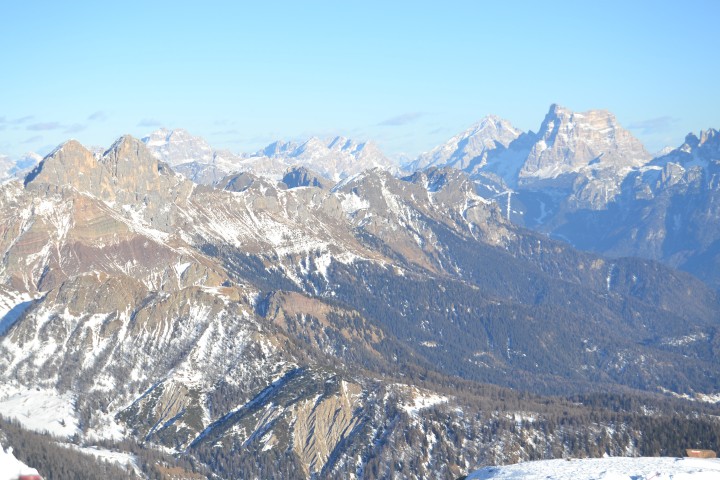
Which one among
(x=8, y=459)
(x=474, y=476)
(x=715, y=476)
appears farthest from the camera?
(x=474, y=476)

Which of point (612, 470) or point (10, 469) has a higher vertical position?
point (10, 469)

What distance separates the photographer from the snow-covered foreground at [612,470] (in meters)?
166

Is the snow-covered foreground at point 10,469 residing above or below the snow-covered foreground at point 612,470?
above

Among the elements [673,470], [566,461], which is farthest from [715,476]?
[566,461]

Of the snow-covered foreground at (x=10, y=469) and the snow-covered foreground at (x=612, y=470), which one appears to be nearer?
the snow-covered foreground at (x=10, y=469)

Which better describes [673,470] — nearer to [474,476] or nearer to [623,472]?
[623,472]

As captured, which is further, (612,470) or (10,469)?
(612,470)

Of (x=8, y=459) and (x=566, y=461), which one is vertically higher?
(x=8, y=459)

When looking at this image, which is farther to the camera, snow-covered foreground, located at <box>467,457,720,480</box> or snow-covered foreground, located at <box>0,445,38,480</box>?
snow-covered foreground, located at <box>467,457,720,480</box>

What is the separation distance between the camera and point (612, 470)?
17088 centimetres

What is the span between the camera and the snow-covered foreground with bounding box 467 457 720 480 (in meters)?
166

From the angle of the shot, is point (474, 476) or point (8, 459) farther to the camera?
point (474, 476)

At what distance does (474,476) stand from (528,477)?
1605 centimetres

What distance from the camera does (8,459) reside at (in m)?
70.6
